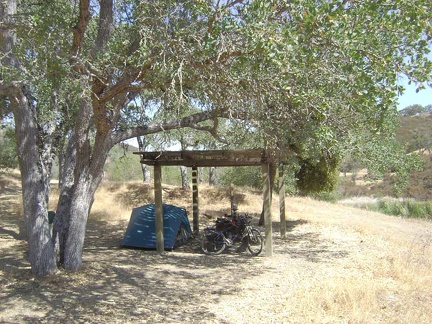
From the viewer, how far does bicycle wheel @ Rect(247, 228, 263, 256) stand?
1072 cm

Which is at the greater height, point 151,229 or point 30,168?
point 30,168

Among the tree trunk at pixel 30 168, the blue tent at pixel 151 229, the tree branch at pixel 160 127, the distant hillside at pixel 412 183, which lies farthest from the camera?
the distant hillside at pixel 412 183

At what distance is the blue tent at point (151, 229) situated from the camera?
11.6m

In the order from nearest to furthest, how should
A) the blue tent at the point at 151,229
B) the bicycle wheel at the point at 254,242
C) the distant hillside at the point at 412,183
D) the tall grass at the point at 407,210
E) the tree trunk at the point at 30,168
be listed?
1. the tree trunk at the point at 30,168
2. the bicycle wheel at the point at 254,242
3. the blue tent at the point at 151,229
4. the tall grass at the point at 407,210
5. the distant hillside at the point at 412,183

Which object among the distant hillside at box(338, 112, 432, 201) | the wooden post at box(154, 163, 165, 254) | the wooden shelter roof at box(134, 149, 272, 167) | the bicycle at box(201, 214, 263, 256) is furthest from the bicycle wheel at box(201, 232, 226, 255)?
the distant hillside at box(338, 112, 432, 201)

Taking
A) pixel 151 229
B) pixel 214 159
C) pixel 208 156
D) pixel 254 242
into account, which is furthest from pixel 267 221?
pixel 151 229

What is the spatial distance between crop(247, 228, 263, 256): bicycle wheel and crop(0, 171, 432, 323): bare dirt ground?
0.23 metres

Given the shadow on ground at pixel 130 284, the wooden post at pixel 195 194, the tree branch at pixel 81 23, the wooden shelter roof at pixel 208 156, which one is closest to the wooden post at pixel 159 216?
the shadow on ground at pixel 130 284

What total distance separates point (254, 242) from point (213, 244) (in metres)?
1.19

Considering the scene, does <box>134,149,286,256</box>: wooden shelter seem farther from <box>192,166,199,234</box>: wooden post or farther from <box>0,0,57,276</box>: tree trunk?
<box>0,0,57,276</box>: tree trunk

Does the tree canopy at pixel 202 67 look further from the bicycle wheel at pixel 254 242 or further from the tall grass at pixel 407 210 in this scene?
the tall grass at pixel 407 210

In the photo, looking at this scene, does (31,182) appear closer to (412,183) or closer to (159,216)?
(159,216)

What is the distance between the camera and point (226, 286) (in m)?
7.72

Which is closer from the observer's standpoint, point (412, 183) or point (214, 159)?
point (214, 159)
